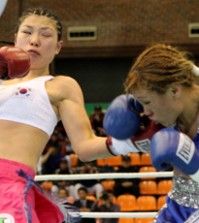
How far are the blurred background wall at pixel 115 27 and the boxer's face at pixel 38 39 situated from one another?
5.61 m

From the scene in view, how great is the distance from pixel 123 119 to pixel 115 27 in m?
6.30

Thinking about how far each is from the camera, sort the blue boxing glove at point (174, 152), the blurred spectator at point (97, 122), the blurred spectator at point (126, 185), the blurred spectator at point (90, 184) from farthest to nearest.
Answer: the blurred spectator at point (97, 122) → the blurred spectator at point (90, 184) → the blurred spectator at point (126, 185) → the blue boxing glove at point (174, 152)

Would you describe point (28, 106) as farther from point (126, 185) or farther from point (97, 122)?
point (97, 122)

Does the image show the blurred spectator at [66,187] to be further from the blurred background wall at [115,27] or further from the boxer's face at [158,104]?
the boxer's face at [158,104]

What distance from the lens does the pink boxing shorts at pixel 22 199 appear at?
155cm

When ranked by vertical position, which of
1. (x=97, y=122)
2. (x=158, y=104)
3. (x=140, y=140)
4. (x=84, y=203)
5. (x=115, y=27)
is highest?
(x=158, y=104)

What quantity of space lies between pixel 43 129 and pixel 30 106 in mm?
90

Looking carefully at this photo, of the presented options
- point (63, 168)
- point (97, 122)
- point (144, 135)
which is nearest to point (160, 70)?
point (144, 135)

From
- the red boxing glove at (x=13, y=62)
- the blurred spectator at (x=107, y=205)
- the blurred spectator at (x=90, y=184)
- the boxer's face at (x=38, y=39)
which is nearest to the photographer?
the red boxing glove at (x=13, y=62)

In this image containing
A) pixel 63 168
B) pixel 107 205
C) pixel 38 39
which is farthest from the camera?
pixel 63 168

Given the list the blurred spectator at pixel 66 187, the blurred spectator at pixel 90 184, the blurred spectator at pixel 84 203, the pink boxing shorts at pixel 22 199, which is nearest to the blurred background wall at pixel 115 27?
the blurred spectator at pixel 90 184

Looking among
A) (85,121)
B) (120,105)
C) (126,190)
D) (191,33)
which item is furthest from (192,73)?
(191,33)

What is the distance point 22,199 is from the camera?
1.59m

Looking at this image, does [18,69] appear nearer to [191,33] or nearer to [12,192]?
[12,192]
